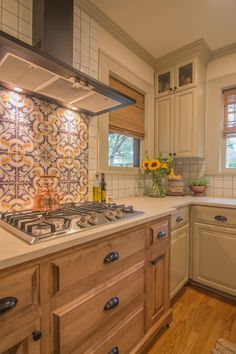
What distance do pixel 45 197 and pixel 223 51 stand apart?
2482 mm

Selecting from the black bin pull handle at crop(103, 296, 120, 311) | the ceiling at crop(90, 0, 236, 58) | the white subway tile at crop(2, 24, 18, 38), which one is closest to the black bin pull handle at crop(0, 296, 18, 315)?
the black bin pull handle at crop(103, 296, 120, 311)

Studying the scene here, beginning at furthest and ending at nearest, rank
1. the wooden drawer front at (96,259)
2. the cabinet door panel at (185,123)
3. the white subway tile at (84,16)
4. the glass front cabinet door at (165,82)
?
the glass front cabinet door at (165,82)
the cabinet door panel at (185,123)
the white subway tile at (84,16)
the wooden drawer front at (96,259)

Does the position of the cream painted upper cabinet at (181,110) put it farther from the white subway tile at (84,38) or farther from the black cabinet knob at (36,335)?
the black cabinet knob at (36,335)

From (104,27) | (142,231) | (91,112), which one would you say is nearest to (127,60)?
(104,27)

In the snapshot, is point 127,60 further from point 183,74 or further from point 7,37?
point 7,37

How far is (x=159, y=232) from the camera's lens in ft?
4.41

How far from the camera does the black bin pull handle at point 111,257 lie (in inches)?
37.6

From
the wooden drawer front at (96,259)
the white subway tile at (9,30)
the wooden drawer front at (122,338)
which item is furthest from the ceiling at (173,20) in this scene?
the wooden drawer front at (122,338)

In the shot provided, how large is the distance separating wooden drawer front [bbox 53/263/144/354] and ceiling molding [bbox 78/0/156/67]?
1999 millimetres

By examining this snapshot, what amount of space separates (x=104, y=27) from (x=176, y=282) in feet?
7.77

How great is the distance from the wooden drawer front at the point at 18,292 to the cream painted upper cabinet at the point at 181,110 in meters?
2.03

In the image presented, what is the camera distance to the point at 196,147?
7.36 ft

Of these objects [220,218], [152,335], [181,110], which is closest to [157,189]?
[220,218]

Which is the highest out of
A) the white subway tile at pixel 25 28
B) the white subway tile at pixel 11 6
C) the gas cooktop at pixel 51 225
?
the white subway tile at pixel 11 6
